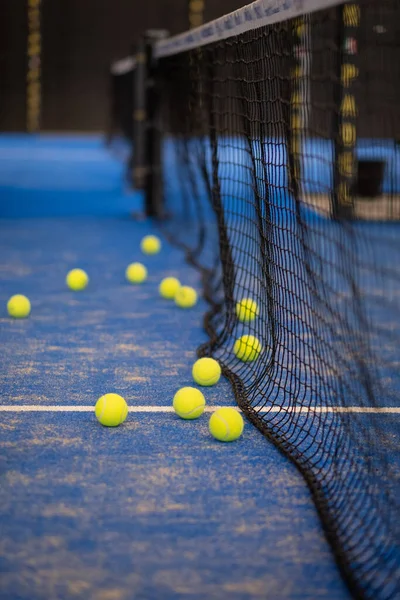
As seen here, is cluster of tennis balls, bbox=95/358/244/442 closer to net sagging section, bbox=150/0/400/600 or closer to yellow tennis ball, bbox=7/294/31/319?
net sagging section, bbox=150/0/400/600

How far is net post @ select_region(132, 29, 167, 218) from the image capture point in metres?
9.38

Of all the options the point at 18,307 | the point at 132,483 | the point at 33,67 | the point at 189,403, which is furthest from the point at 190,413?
the point at 33,67

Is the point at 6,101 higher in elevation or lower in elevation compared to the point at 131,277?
higher

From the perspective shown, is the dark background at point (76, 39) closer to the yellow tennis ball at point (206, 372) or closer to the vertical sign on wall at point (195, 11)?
the vertical sign on wall at point (195, 11)

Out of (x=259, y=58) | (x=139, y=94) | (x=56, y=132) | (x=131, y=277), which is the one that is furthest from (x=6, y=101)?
(x=259, y=58)

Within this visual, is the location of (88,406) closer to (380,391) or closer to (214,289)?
(380,391)

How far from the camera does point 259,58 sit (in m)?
4.38

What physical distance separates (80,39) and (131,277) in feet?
58.8

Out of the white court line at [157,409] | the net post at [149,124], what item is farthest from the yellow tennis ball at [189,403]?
the net post at [149,124]

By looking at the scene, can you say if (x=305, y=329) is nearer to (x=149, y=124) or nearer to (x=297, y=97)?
(x=297, y=97)

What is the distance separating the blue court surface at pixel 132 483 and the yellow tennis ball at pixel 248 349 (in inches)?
11.4

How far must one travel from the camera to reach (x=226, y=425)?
3318mm

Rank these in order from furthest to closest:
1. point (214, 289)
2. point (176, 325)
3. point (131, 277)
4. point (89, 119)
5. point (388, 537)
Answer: point (89, 119)
point (131, 277)
point (214, 289)
point (176, 325)
point (388, 537)

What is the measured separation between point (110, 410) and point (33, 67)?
68.8 feet
